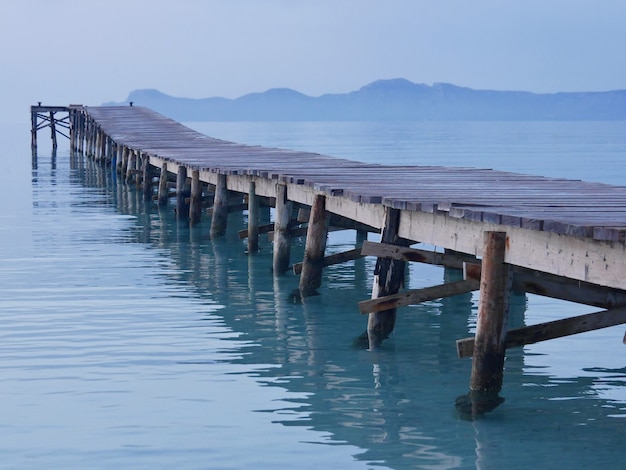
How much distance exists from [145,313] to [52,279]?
122 inches

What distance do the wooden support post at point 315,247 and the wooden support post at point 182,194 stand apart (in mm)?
8799

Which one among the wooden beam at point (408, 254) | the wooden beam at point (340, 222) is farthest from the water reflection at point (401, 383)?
the wooden beam at point (408, 254)

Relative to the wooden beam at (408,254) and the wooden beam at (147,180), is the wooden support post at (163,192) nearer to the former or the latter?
Answer: the wooden beam at (147,180)

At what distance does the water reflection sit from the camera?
7.75 metres

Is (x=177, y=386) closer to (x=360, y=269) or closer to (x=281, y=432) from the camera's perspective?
(x=281, y=432)

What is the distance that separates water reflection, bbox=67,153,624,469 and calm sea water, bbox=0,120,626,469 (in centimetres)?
2

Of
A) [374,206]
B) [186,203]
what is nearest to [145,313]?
[374,206]

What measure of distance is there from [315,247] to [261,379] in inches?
148

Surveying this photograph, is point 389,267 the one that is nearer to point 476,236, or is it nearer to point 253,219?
point 476,236

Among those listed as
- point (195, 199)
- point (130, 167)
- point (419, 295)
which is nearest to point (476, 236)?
point (419, 295)

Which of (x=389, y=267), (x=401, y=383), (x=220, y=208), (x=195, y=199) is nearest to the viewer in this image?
(x=401, y=383)

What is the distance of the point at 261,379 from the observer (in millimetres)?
9625

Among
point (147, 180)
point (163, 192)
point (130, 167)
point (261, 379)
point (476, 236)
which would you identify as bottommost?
point (261, 379)

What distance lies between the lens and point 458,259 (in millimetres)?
10242
